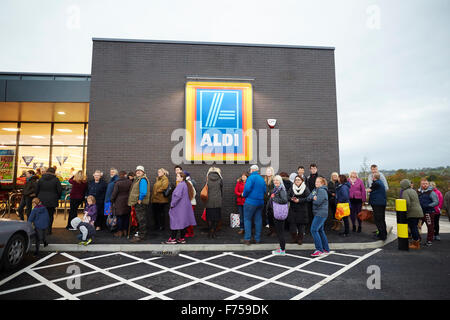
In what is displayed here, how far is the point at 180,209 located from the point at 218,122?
395 cm

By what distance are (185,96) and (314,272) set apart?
281 inches

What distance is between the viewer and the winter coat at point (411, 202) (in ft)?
20.9

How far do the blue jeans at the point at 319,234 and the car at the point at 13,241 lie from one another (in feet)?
20.9

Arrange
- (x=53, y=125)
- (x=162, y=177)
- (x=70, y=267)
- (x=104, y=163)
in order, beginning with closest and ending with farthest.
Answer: (x=70, y=267)
(x=162, y=177)
(x=104, y=163)
(x=53, y=125)

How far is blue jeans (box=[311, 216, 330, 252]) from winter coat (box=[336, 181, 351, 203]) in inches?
81.4

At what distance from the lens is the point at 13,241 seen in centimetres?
480

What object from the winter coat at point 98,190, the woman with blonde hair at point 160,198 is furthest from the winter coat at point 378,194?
the winter coat at point 98,190

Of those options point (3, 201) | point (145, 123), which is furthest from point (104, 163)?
point (3, 201)

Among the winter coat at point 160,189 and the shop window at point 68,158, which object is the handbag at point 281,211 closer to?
the winter coat at point 160,189

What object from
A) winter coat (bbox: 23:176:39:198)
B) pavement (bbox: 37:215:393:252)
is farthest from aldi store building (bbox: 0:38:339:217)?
pavement (bbox: 37:215:393:252)

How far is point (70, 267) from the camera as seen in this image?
4918 millimetres

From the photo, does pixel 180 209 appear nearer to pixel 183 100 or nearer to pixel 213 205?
pixel 213 205

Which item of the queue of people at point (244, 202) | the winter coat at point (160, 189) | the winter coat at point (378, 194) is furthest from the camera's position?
the winter coat at point (160, 189)
